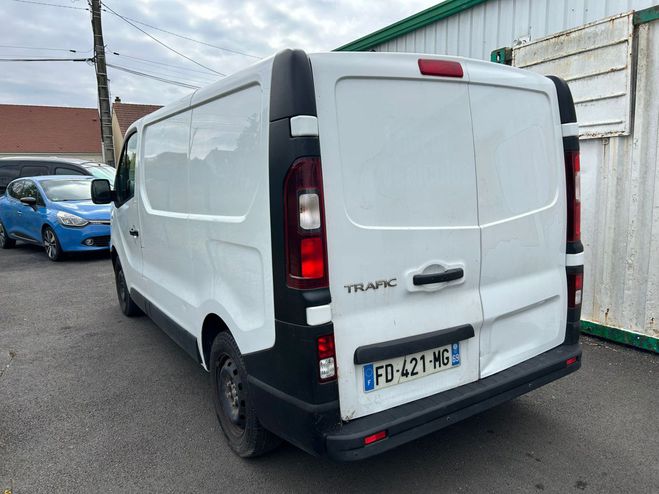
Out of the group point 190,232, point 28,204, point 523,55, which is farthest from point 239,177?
point 28,204

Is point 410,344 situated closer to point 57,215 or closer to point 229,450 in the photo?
point 229,450

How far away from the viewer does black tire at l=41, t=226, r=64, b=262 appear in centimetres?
898

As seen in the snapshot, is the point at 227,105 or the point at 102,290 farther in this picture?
the point at 102,290

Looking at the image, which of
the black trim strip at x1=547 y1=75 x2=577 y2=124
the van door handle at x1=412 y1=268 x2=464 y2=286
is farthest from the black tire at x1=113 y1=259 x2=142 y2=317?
the black trim strip at x1=547 y1=75 x2=577 y2=124

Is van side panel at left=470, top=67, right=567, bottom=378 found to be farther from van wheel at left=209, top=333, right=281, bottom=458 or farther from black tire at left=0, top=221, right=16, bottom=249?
black tire at left=0, top=221, right=16, bottom=249

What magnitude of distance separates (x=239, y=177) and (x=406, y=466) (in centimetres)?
182

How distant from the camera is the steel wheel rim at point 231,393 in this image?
2.73 meters

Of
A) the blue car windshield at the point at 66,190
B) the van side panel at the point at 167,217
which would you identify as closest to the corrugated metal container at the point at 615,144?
the van side panel at the point at 167,217

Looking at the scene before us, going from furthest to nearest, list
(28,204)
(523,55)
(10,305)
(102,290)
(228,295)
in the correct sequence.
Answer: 1. (28,204)
2. (102,290)
3. (10,305)
4. (523,55)
5. (228,295)

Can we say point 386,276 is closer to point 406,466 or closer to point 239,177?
point 239,177

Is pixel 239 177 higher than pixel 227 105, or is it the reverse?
pixel 227 105

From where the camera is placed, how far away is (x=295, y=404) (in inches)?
84.1

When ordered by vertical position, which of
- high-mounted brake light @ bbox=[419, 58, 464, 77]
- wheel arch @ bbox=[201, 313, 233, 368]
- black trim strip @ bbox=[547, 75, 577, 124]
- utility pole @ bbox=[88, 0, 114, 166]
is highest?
utility pole @ bbox=[88, 0, 114, 166]

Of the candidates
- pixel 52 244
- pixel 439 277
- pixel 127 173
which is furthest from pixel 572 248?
pixel 52 244
